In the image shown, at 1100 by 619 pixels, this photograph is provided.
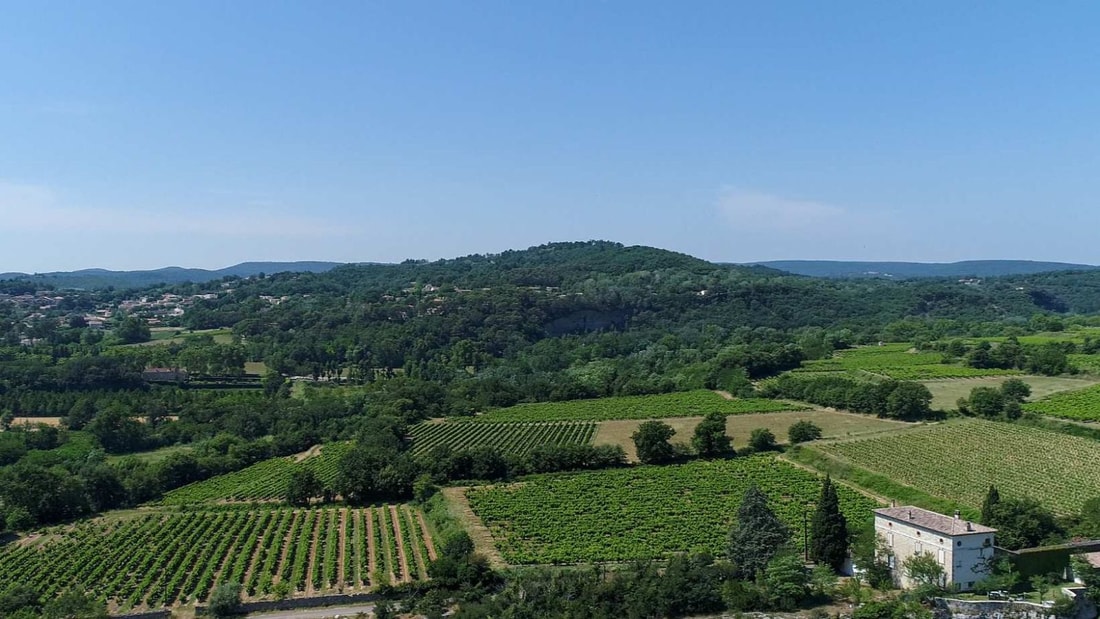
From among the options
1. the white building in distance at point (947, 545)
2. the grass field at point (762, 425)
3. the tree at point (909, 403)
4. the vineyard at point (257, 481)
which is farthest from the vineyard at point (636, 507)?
the tree at point (909, 403)

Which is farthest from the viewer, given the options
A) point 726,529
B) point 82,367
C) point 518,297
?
point 518,297

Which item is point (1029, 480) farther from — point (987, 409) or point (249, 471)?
point (249, 471)

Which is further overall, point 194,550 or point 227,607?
point 194,550

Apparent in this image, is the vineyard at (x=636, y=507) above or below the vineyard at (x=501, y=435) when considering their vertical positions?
above

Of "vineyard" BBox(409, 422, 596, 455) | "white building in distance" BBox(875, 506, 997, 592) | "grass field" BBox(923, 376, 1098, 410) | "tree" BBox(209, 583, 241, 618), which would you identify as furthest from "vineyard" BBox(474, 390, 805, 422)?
"tree" BBox(209, 583, 241, 618)

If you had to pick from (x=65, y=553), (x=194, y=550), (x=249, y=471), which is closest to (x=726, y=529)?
(x=194, y=550)

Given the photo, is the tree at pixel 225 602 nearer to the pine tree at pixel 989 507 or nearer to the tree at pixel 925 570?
the tree at pixel 925 570
